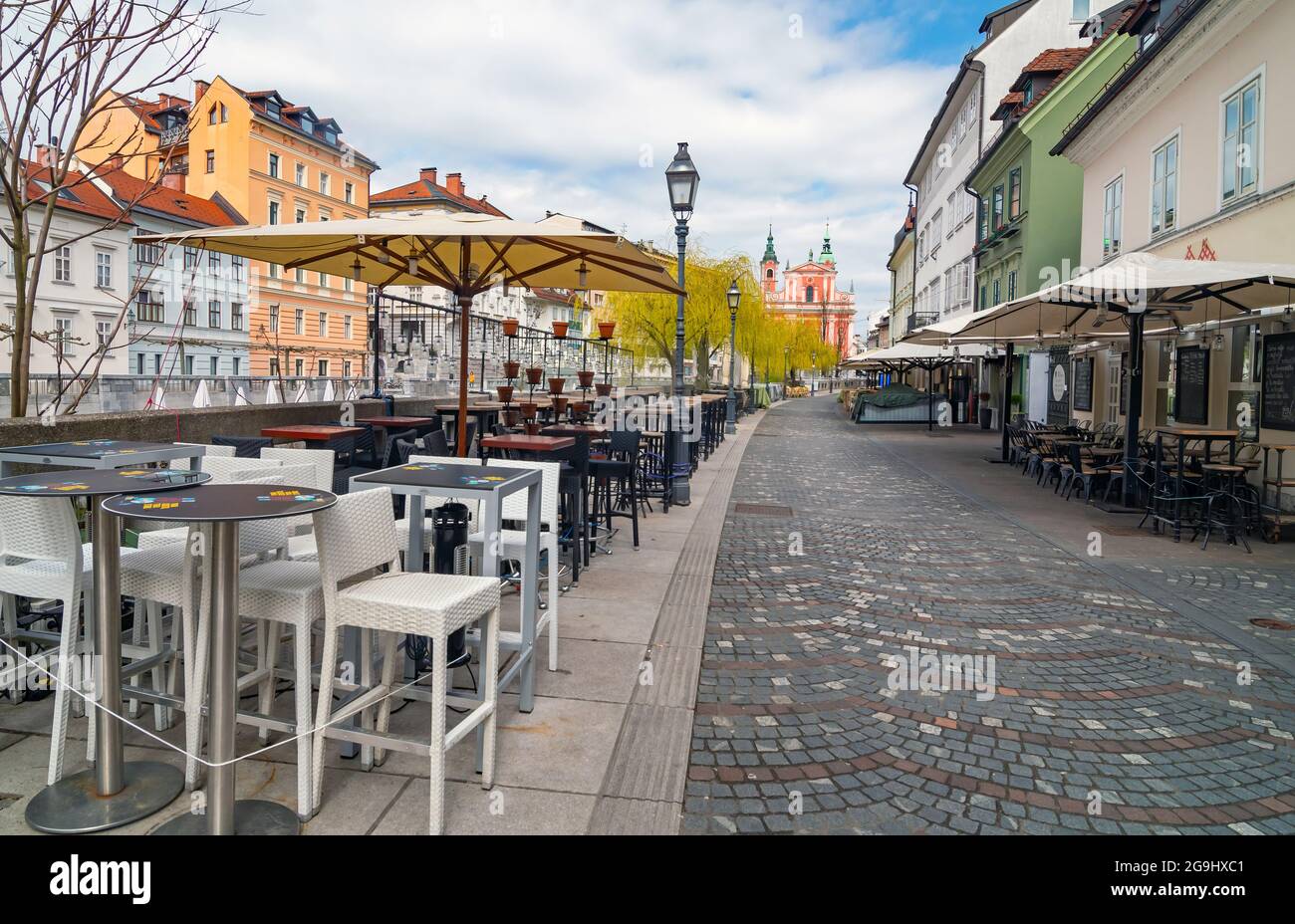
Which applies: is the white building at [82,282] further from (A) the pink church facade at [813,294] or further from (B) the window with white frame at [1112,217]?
(A) the pink church facade at [813,294]

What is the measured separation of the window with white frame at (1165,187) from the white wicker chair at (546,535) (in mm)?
13610

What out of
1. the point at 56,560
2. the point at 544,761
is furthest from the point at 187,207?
the point at 544,761

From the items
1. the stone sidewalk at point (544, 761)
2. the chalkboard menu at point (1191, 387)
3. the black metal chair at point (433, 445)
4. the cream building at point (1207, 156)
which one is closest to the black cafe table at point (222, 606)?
the stone sidewalk at point (544, 761)

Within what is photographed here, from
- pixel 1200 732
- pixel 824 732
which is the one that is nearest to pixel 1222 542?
pixel 1200 732

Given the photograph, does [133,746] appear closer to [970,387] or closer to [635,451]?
[635,451]

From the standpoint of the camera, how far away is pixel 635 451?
7.98 m

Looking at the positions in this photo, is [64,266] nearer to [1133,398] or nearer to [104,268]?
[104,268]

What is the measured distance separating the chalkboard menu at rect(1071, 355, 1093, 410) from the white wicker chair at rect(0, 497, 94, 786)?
796 inches

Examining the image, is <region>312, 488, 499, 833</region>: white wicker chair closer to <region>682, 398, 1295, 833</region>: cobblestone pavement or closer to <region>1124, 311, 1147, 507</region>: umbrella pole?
<region>682, 398, 1295, 833</region>: cobblestone pavement

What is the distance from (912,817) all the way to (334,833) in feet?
6.85

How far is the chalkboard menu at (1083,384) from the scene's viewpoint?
19.4 m

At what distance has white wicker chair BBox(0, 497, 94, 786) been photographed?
3.12m

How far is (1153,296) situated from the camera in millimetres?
10383

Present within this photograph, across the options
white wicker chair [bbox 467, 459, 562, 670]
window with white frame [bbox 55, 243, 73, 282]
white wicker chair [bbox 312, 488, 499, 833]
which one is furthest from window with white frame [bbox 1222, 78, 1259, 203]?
window with white frame [bbox 55, 243, 73, 282]
